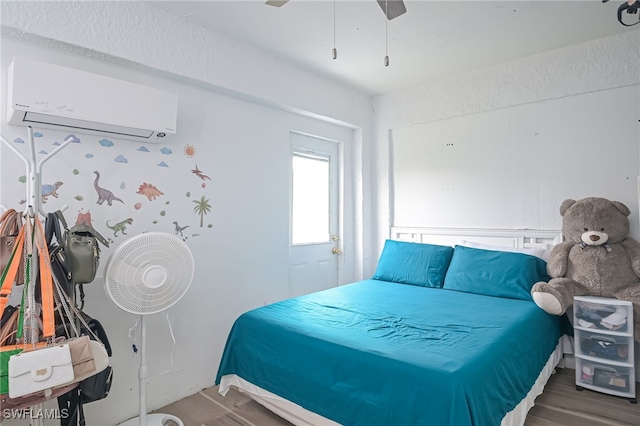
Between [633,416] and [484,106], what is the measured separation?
2471 millimetres

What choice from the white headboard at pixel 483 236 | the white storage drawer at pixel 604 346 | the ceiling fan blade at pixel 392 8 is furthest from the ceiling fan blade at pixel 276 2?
the white storage drawer at pixel 604 346

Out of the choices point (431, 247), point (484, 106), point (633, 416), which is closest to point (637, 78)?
point (484, 106)

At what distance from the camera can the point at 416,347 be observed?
1749 mm

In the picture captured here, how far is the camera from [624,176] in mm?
2652

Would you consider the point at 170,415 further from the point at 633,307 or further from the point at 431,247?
the point at 633,307

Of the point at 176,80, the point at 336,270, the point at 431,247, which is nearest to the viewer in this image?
the point at 176,80

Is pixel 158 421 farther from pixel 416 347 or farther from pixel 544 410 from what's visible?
pixel 544 410

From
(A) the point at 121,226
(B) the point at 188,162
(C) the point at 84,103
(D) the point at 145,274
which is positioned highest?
(C) the point at 84,103

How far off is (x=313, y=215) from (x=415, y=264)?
1117mm

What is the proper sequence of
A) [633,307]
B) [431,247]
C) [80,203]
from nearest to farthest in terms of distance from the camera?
[80,203]
[633,307]
[431,247]

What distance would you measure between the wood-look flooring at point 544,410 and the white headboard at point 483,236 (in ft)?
3.50

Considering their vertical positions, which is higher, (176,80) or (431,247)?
(176,80)

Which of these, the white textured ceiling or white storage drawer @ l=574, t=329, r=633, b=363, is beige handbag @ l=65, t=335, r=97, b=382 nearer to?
the white textured ceiling

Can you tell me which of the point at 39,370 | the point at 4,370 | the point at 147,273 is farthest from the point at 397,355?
the point at 4,370
